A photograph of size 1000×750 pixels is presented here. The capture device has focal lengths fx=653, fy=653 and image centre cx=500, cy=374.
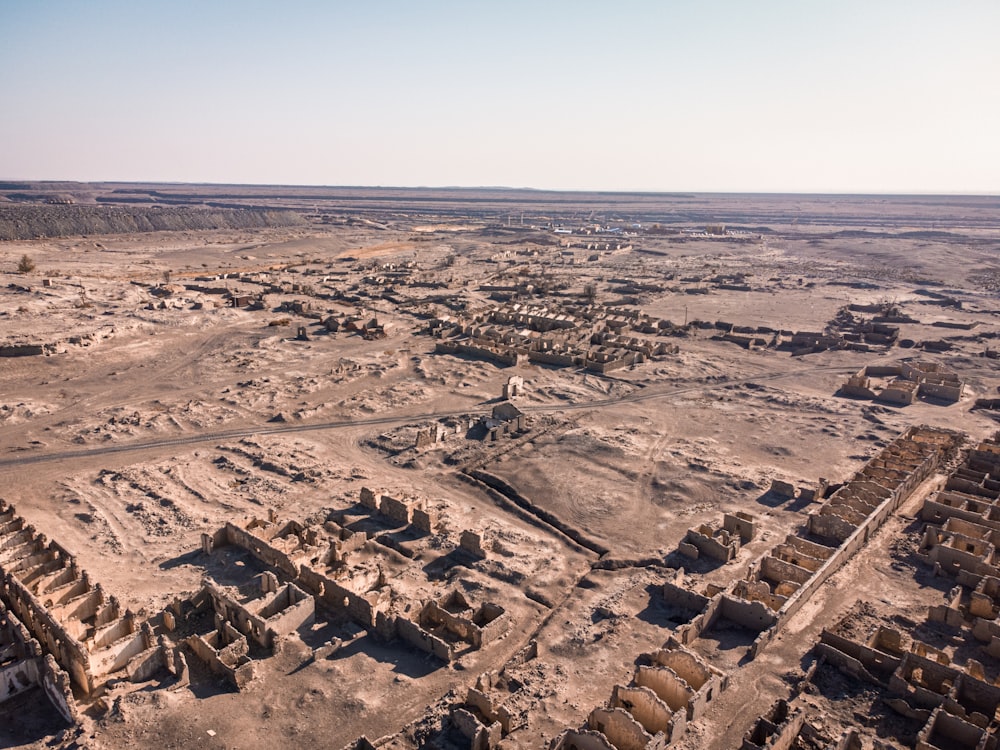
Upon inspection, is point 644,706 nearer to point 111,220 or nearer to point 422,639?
point 422,639

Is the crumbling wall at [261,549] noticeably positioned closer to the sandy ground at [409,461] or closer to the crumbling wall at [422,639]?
the sandy ground at [409,461]

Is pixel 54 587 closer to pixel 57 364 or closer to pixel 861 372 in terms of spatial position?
pixel 57 364

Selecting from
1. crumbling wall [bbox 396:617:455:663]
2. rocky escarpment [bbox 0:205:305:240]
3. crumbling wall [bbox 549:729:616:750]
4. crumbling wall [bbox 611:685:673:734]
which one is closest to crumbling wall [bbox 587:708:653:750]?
crumbling wall [bbox 549:729:616:750]

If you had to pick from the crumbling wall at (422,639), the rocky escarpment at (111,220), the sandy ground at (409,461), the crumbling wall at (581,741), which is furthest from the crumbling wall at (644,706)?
the rocky escarpment at (111,220)

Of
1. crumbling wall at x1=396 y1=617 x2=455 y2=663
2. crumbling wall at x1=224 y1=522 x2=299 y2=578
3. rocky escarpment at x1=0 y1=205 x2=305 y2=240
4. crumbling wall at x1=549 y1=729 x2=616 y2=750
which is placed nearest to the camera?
crumbling wall at x1=549 y1=729 x2=616 y2=750

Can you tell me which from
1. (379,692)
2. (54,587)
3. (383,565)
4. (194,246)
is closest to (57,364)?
(54,587)

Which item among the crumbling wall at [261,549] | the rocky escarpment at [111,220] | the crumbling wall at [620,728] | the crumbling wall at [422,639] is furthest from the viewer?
the rocky escarpment at [111,220]

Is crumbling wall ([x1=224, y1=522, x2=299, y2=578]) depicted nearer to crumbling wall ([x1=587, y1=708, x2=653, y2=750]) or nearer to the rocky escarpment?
crumbling wall ([x1=587, y1=708, x2=653, y2=750])

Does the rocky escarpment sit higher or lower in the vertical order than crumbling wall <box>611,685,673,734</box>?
higher

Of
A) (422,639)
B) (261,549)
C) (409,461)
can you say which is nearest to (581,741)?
(422,639)
